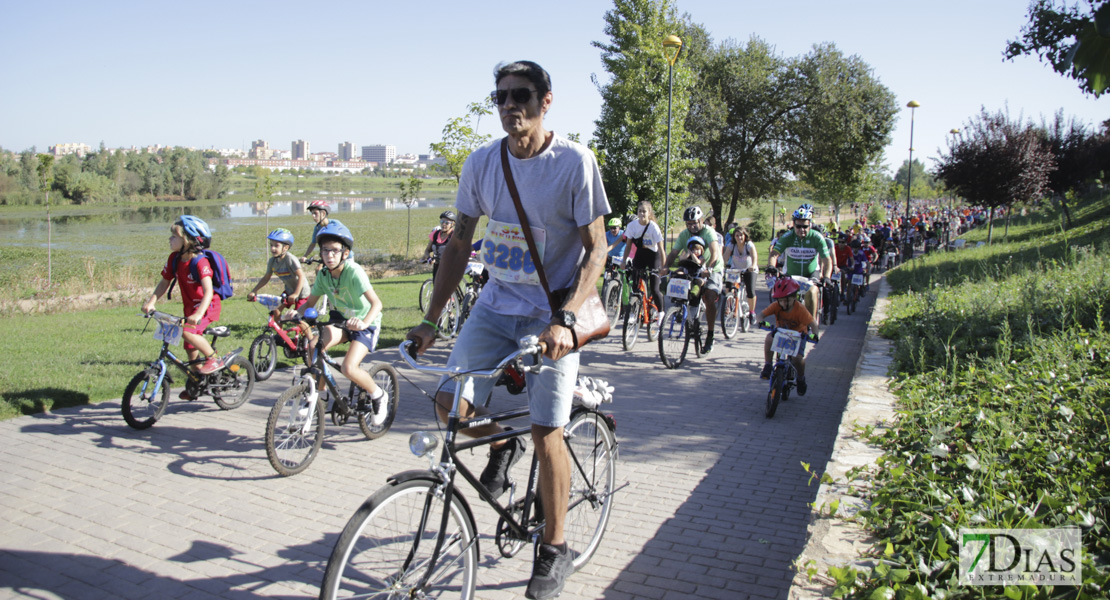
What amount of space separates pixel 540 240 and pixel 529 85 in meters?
0.64

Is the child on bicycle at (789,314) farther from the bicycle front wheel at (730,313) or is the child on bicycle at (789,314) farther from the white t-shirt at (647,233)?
the bicycle front wheel at (730,313)

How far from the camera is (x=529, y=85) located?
10.1 feet

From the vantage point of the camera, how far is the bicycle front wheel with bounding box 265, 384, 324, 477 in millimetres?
5379

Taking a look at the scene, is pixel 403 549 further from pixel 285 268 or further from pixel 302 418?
pixel 285 268

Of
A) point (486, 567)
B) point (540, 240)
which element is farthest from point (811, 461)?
point (540, 240)

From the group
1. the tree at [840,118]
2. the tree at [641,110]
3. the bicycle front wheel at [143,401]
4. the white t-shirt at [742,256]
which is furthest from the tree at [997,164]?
the bicycle front wheel at [143,401]

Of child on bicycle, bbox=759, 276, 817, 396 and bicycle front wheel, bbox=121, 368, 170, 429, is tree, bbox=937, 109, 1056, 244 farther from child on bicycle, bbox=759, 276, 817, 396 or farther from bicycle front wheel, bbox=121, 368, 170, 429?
bicycle front wheel, bbox=121, 368, 170, 429

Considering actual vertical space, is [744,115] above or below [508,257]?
above

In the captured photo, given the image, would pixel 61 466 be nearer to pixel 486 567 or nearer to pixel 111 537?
pixel 111 537

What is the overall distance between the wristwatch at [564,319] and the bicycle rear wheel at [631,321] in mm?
7982

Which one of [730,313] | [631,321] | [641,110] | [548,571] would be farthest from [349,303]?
[641,110]

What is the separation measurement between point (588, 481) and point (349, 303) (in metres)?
3.05

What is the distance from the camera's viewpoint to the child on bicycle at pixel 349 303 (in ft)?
19.3

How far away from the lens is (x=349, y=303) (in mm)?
6148
